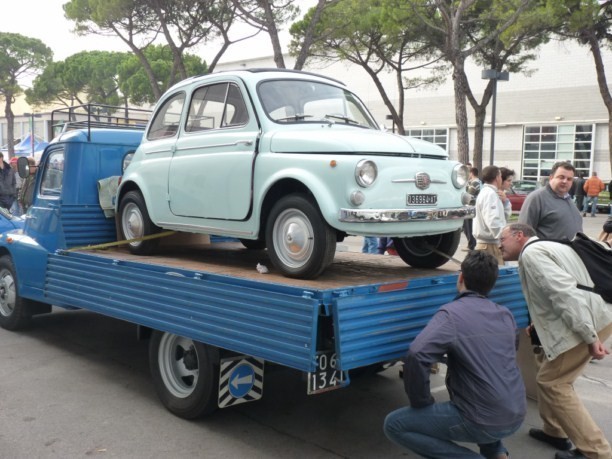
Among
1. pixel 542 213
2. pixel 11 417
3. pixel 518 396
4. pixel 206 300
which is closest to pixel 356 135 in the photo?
pixel 206 300

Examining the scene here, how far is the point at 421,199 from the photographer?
14.9 ft

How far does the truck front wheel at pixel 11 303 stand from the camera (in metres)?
7.12

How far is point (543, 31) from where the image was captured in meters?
22.8

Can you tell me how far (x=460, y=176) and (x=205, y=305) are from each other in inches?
87.2

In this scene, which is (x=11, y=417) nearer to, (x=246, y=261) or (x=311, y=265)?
(x=246, y=261)

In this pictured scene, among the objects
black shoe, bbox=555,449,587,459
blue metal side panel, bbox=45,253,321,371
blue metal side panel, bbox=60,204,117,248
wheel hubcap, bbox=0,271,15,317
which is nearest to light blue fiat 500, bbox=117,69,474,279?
blue metal side panel, bbox=60,204,117,248

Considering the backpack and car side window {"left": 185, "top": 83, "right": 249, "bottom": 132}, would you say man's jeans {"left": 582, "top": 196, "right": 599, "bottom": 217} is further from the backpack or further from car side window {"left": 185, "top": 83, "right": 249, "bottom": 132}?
the backpack

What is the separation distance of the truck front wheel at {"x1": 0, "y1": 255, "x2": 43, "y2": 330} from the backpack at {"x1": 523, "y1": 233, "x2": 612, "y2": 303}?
5.86 m

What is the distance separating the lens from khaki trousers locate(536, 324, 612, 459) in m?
3.88

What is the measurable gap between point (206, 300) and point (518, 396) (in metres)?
2.07

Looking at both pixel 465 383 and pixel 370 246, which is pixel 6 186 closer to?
pixel 370 246

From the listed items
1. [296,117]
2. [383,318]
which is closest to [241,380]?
[383,318]

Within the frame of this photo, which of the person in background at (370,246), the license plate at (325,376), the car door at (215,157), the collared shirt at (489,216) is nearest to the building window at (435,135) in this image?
the person in background at (370,246)

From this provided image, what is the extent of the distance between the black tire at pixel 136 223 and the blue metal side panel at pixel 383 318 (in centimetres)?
302
